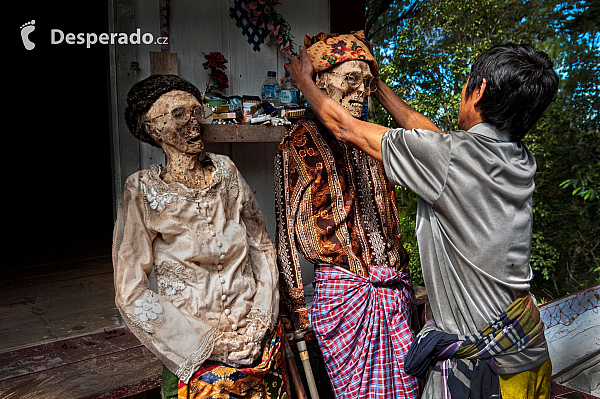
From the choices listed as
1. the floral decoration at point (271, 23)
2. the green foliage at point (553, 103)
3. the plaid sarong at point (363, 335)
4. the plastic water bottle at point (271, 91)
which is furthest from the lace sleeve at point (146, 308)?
the green foliage at point (553, 103)

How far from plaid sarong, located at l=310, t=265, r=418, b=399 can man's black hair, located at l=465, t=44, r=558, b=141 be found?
90 centimetres

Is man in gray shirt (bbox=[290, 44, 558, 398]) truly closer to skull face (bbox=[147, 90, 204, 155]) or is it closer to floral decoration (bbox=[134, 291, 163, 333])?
skull face (bbox=[147, 90, 204, 155])

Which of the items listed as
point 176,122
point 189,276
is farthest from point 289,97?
point 189,276

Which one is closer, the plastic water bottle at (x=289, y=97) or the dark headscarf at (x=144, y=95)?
the dark headscarf at (x=144, y=95)

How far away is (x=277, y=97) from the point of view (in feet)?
10.8

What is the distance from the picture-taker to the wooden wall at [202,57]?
287cm

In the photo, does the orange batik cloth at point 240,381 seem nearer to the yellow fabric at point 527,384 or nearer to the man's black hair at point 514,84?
the yellow fabric at point 527,384

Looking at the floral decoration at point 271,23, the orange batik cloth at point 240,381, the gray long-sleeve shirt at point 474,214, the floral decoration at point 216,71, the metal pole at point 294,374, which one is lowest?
the metal pole at point 294,374

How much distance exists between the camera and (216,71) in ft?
10.5

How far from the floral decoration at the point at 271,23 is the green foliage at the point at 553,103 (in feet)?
17.3

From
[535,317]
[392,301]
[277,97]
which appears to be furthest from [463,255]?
[277,97]

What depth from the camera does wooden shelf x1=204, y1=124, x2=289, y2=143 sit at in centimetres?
271

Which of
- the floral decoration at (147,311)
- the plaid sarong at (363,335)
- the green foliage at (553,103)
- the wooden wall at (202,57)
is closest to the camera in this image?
the floral decoration at (147,311)

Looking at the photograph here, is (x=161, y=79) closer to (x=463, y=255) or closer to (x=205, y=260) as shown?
(x=205, y=260)
